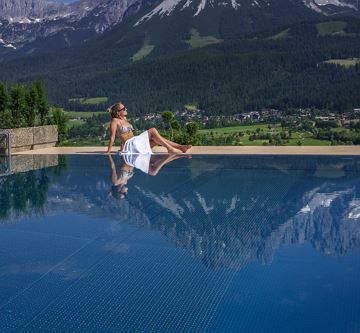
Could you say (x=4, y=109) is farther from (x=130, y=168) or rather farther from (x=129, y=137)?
(x=130, y=168)

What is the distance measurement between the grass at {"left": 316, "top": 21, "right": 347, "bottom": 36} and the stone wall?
298 ft

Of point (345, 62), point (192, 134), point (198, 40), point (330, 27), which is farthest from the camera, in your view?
point (198, 40)

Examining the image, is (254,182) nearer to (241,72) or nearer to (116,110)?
(116,110)

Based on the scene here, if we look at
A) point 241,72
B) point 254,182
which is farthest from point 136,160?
point 241,72

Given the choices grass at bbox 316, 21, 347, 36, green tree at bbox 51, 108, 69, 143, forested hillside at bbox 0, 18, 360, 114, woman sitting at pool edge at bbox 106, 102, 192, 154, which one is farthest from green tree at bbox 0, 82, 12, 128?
grass at bbox 316, 21, 347, 36

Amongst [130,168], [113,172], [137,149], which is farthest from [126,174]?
[137,149]

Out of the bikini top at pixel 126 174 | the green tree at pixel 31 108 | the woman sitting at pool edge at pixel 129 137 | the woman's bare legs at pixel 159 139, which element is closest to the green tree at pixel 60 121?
the green tree at pixel 31 108

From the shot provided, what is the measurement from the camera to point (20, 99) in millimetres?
14109

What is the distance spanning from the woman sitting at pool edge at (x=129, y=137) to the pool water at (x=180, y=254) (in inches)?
107

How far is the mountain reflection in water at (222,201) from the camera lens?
583 cm

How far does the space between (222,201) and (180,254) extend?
8.75 ft

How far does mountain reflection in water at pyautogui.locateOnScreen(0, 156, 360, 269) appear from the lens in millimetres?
5832

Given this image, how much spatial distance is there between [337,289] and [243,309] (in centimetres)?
83

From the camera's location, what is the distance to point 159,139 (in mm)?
12445
